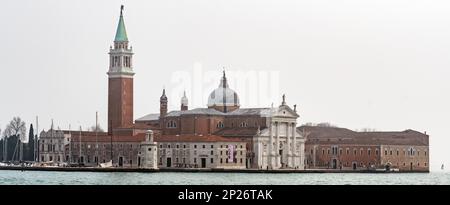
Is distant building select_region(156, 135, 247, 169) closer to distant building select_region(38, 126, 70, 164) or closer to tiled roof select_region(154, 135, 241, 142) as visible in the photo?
tiled roof select_region(154, 135, 241, 142)

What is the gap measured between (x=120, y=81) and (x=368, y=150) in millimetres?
12656

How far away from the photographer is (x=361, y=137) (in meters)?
63.1

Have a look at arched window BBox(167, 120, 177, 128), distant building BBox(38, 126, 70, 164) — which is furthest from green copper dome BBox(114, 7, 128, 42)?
distant building BBox(38, 126, 70, 164)

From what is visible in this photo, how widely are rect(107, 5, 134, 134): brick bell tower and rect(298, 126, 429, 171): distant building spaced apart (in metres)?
9.00

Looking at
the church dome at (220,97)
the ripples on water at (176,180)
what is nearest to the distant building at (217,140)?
the church dome at (220,97)

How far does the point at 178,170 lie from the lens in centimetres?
5456

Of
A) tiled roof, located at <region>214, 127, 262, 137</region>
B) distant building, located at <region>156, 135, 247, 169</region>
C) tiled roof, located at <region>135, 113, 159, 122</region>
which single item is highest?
tiled roof, located at <region>135, 113, 159, 122</region>

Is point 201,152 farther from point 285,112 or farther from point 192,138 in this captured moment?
point 285,112

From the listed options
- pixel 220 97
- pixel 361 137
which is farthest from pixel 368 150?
pixel 220 97

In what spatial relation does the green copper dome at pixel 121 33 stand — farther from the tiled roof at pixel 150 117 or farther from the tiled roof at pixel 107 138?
the tiled roof at pixel 150 117

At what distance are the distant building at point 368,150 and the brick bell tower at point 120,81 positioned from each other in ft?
29.5

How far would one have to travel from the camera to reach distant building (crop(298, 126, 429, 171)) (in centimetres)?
6228
